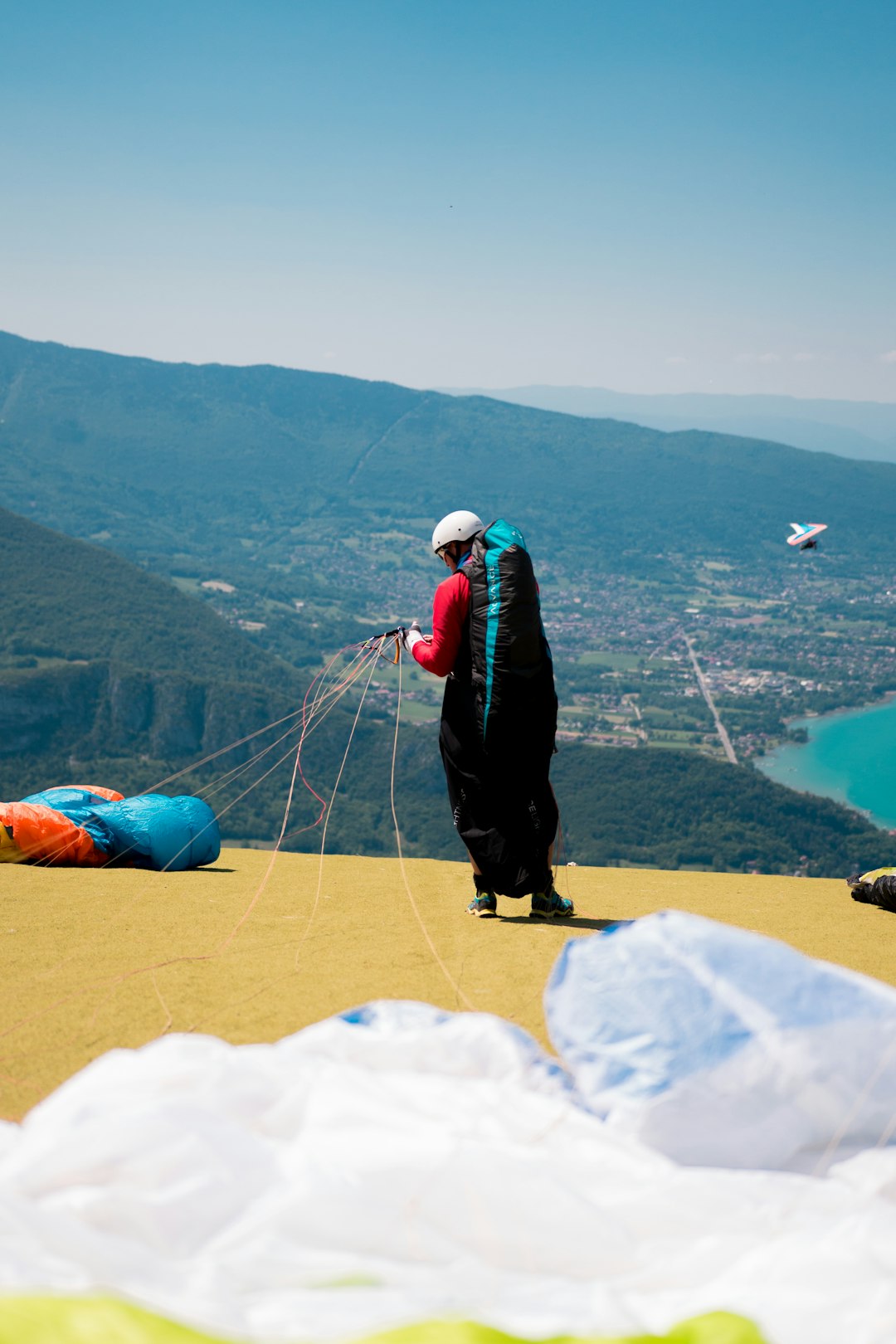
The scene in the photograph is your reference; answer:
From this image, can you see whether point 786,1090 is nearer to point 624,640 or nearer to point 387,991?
point 387,991

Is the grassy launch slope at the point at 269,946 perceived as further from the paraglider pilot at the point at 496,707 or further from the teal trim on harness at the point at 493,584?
the teal trim on harness at the point at 493,584

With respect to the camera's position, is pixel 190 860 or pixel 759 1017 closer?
pixel 759 1017

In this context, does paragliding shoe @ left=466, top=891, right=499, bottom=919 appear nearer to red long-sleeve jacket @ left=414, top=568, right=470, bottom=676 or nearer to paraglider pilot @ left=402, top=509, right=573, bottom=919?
paraglider pilot @ left=402, top=509, right=573, bottom=919

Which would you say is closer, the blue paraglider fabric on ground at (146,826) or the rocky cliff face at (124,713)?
the blue paraglider fabric on ground at (146,826)

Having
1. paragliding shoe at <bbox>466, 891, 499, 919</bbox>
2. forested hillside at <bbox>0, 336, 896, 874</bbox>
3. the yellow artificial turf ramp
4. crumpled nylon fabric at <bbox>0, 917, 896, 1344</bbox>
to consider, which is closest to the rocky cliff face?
forested hillside at <bbox>0, 336, 896, 874</bbox>

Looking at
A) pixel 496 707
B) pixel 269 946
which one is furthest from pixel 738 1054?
pixel 496 707

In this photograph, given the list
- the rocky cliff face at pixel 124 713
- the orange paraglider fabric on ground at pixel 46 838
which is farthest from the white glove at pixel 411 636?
the rocky cliff face at pixel 124 713

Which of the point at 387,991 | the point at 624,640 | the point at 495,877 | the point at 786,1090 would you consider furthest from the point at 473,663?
the point at 624,640
